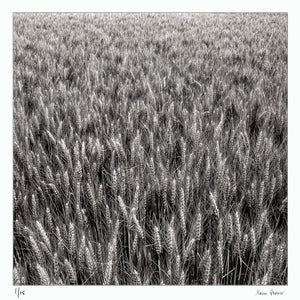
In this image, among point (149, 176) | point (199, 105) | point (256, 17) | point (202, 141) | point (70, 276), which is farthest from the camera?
point (256, 17)

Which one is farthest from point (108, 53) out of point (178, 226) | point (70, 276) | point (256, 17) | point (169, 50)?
point (70, 276)

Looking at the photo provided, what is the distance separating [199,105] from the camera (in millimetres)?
1629

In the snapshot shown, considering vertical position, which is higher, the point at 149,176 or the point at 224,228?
the point at 149,176

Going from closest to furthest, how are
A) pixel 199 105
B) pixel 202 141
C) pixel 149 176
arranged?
pixel 149 176 < pixel 202 141 < pixel 199 105

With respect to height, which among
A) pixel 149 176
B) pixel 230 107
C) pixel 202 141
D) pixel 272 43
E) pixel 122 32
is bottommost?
pixel 149 176

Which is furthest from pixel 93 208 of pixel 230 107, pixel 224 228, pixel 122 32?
pixel 122 32

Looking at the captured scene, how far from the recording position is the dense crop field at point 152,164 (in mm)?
869

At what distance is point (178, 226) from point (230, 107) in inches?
34.5

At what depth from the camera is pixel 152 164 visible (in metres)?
1.02

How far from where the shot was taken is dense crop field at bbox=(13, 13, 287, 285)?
0.87m

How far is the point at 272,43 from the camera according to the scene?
2469 mm

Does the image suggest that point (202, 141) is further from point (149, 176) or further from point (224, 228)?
point (224, 228)

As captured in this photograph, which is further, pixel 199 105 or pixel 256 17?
pixel 256 17

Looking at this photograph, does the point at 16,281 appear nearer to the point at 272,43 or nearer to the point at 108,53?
the point at 108,53
